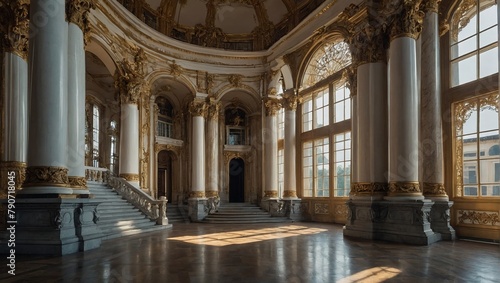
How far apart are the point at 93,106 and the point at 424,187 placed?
51.1 feet

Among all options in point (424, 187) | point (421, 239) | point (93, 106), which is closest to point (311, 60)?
point (424, 187)

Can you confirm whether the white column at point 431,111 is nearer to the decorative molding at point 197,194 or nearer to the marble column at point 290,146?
the marble column at point 290,146

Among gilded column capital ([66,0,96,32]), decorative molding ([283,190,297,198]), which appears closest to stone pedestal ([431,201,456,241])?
decorative molding ([283,190,297,198])

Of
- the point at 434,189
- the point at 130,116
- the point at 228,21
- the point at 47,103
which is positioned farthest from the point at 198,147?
the point at 434,189

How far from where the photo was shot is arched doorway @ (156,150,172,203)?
20.1m

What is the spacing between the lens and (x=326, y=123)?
16672mm

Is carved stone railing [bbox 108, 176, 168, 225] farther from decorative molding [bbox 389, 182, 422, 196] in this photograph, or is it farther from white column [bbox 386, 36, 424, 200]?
decorative molding [bbox 389, 182, 422, 196]

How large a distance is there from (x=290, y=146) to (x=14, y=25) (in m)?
11.9

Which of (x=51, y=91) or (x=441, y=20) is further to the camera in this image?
(x=441, y=20)

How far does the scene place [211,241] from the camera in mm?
9578

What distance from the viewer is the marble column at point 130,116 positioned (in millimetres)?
14961

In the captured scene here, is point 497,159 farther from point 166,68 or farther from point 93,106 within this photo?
point 93,106

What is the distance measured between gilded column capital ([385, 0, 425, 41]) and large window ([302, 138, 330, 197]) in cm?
724

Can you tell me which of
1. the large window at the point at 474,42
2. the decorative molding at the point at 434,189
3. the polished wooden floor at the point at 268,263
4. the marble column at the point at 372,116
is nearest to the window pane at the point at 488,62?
the large window at the point at 474,42
